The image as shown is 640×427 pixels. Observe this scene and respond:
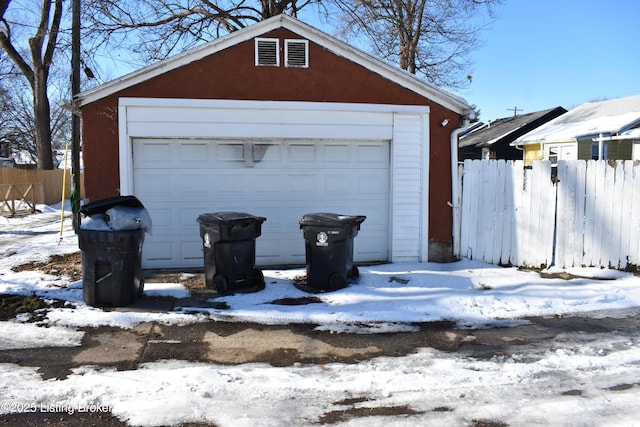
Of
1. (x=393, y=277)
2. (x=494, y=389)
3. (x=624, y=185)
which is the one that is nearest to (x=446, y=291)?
(x=393, y=277)

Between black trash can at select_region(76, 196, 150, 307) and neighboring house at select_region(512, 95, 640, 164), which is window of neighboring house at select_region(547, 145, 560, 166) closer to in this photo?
neighboring house at select_region(512, 95, 640, 164)

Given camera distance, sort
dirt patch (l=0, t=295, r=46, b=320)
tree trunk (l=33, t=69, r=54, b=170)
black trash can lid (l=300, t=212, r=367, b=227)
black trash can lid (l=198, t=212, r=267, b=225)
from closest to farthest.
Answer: dirt patch (l=0, t=295, r=46, b=320) < black trash can lid (l=198, t=212, r=267, b=225) < black trash can lid (l=300, t=212, r=367, b=227) < tree trunk (l=33, t=69, r=54, b=170)

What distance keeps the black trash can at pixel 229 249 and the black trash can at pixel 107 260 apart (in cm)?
99

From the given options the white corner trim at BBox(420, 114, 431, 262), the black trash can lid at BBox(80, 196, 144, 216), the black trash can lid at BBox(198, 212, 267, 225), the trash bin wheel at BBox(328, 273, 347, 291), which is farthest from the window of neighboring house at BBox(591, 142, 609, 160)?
the black trash can lid at BBox(80, 196, 144, 216)

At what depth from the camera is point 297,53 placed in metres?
8.31

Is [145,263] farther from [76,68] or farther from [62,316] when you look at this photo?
[76,68]

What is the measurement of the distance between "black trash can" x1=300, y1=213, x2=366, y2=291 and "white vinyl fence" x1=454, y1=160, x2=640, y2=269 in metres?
2.96

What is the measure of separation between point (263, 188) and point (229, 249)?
2.05 m

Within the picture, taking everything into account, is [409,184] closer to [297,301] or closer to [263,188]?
[263,188]

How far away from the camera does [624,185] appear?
7742mm

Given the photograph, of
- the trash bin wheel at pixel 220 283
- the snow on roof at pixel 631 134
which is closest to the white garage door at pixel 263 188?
the trash bin wheel at pixel 220 283

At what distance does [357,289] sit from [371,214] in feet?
7.34

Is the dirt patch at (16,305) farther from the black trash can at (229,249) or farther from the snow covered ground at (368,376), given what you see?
the black trash can at (229,249)

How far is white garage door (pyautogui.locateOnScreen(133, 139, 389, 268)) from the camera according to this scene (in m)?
8.17
